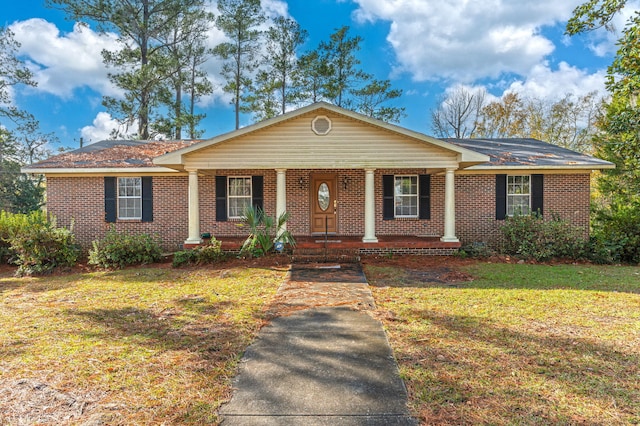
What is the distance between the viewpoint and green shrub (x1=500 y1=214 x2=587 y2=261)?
10.1 m

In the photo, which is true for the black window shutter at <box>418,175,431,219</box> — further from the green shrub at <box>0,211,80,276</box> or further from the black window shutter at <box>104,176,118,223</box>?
the green shrub at <box>0,211,80,276</box>

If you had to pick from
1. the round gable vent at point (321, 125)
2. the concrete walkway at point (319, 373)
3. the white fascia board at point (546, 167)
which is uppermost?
the round gable vent at point (321, 125)

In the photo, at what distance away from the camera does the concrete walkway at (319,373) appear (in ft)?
8.98

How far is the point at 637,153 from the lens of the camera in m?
9.82

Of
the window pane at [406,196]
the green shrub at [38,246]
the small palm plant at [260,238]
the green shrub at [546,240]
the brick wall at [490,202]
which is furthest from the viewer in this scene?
the window pane at [406,196]

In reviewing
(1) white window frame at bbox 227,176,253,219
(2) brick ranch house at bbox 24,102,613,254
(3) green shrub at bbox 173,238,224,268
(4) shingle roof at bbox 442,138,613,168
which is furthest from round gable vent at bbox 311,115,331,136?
(4) shingle roof at bbox 442,138,613,168

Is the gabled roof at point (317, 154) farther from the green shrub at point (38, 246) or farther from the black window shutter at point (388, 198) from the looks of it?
the green shrub at point (38, 246)

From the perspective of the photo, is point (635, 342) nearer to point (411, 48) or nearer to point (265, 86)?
point (411, 48)

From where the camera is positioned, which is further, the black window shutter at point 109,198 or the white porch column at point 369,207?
the black window shutter at point 109,198

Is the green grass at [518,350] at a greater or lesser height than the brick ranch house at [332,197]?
lesser

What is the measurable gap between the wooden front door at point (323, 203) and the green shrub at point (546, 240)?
5.58 meters

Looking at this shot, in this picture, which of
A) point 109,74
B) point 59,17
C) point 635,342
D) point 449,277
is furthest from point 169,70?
point 635,342

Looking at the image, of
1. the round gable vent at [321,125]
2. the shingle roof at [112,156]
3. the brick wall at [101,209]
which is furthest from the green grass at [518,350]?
the shingle roof at [112,156]

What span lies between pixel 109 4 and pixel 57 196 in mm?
13847
